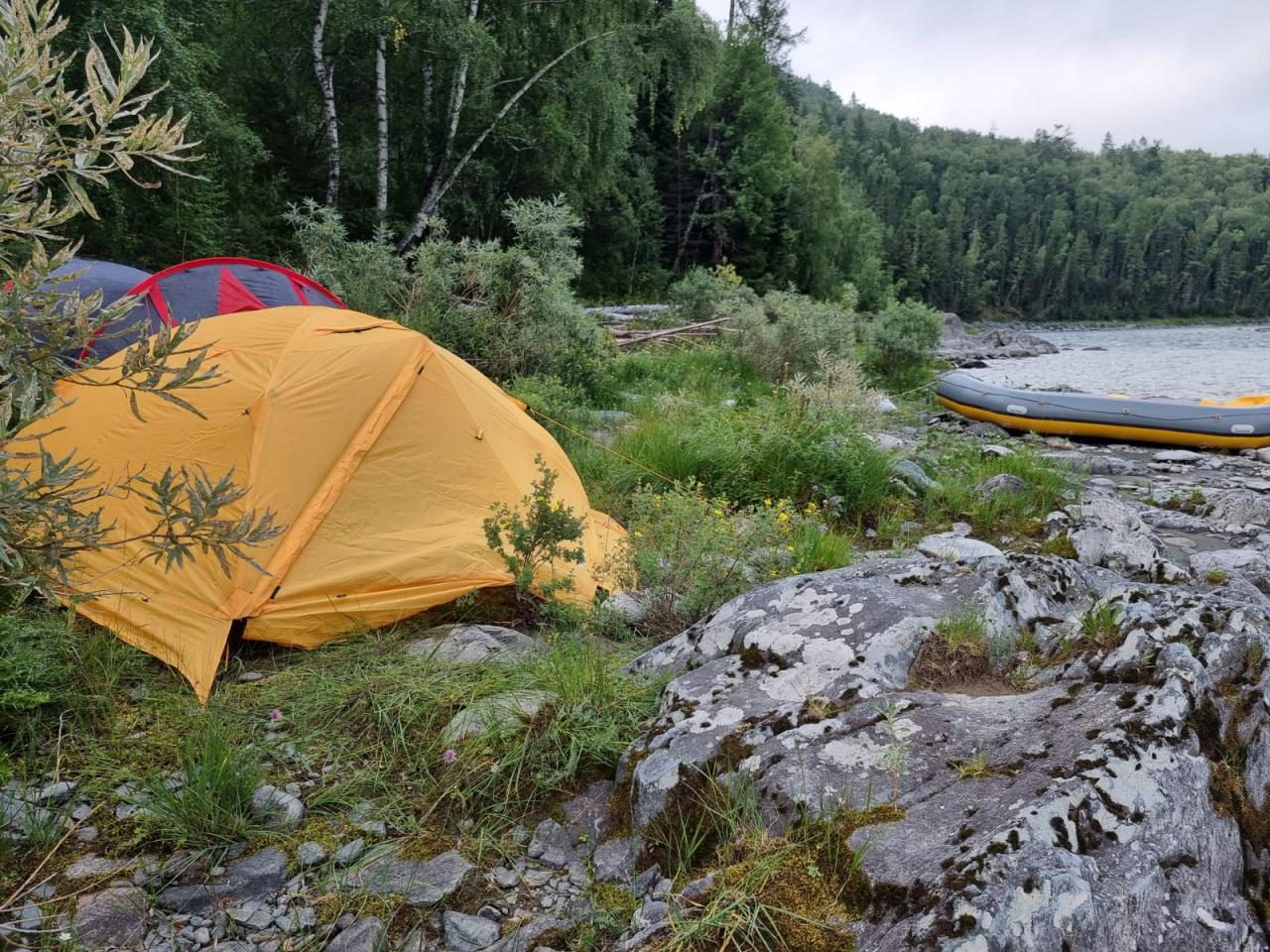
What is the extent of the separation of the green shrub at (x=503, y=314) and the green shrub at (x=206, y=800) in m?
7.27

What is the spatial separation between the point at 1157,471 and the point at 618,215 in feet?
82.5

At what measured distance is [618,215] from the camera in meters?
32.3

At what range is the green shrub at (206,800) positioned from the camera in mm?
2650

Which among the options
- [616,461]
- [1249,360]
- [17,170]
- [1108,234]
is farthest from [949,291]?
[17,170]

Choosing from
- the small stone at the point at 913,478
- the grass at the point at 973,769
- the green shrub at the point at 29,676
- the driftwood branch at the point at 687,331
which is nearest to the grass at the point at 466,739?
the green shrub at the point at 29,676

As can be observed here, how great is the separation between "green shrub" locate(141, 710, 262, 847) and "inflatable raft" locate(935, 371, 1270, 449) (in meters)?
13.6

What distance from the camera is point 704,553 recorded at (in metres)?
4.44

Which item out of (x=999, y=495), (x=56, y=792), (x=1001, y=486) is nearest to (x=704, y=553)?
(x=56, y=792)

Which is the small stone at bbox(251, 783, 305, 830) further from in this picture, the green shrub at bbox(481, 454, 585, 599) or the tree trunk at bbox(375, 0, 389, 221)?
the tree trunk at bbox(375, 0, 389, 221)

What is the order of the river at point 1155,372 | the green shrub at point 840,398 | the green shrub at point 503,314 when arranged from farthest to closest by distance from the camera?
the river at point 1155,372, the green shrub at point 503,314, the green shrub at point 840,398

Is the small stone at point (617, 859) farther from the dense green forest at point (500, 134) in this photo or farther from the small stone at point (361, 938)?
the dense green forest at point (500, 134)

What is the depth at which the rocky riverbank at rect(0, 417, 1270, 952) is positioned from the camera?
69.2 inches

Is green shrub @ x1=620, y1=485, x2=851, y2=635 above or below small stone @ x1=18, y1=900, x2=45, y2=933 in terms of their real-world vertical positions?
above

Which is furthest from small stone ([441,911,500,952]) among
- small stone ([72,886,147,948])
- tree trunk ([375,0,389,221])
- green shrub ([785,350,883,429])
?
tree trunk ([375,0,389,221])
